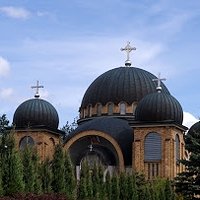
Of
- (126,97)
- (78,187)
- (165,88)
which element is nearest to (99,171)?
(78,187)

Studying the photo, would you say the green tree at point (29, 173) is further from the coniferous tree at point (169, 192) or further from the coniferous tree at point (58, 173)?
the coniferous tree at point (169, 192)

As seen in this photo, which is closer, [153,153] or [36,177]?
[36,177]

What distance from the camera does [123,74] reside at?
52594 mm

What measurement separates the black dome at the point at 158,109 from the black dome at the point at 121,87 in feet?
18.8

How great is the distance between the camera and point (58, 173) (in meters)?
29.5

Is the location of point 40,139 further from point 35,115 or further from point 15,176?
point 15,176

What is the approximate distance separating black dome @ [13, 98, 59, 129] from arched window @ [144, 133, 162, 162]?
910 cm

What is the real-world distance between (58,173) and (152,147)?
1616 centimetres

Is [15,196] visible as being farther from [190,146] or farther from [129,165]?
[129,165]

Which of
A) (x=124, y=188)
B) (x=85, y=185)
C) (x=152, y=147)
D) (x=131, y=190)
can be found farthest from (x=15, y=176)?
(x=152, y=147)

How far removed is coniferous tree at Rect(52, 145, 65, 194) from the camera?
29297 millimetres

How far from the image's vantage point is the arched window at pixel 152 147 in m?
44.4

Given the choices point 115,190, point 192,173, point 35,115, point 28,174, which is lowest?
point 28,174

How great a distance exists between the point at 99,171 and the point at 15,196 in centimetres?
998
